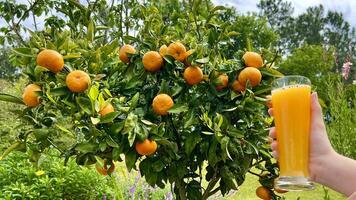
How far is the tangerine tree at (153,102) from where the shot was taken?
153 cm

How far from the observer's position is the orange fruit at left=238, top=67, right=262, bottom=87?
5.32 feet

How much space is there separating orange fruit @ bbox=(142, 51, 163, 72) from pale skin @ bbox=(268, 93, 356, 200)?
0.54 metres

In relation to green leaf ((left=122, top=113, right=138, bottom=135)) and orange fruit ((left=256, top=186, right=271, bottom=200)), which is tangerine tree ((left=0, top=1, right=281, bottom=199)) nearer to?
green leaf ((left=122, top=113, right=138, bottom=135))

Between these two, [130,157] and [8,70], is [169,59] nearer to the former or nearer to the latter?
[130,157]

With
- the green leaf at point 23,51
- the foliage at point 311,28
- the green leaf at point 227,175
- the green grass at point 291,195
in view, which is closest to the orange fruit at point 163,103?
the green leaf at point 227,175

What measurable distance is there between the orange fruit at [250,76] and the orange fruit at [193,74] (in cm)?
14

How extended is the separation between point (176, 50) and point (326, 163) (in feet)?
2.02

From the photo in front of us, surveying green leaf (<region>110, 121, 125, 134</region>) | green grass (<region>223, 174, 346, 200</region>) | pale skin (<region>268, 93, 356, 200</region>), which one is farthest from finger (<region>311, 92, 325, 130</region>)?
green grass (<region>223, 174, 346, 200</region>)

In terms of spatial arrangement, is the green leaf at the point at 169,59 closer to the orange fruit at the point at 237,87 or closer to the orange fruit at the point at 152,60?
the orange fruit at the point at 152,60

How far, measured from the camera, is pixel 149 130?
5.06 feet

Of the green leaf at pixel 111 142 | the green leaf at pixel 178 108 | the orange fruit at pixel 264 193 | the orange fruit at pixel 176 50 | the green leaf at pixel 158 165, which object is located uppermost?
the orange fruit at pixel 176 50

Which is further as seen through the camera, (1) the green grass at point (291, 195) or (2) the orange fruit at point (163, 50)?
(1) the green grass at point (291, 195)

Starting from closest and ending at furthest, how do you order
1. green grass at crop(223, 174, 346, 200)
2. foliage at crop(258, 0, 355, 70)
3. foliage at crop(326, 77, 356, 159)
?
foliage at crop(326, 77, 356, 159) < green grass at crop(223, 174, 346, 200) < foliage at crop(258, 0, 355, 70)

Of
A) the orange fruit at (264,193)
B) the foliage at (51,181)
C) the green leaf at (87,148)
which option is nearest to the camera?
the green leaf at (87,148)
